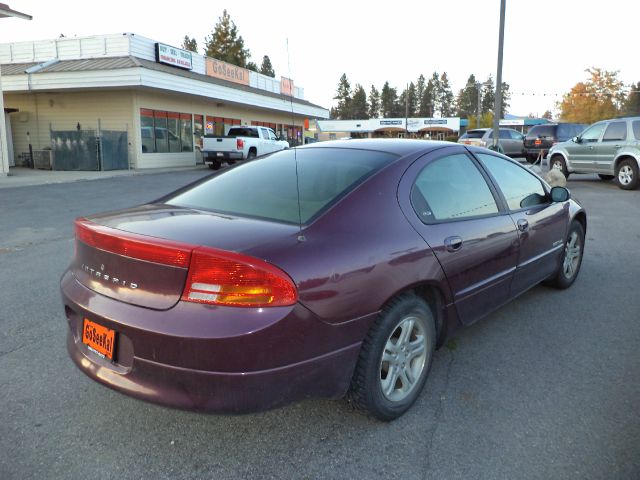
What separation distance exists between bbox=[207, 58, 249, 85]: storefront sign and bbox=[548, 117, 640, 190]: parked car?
19.6 meters

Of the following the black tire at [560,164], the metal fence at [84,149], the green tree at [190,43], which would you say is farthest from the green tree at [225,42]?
the black tire at [560,164]

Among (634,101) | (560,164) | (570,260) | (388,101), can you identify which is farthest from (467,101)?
(570,260)

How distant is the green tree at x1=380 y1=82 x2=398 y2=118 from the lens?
12125 centimetres

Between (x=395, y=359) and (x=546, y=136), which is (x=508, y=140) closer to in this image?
(x=546, y=136)

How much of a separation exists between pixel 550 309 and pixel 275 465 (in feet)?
10.2

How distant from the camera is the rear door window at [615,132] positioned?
45.4 feet

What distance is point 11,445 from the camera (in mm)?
2475

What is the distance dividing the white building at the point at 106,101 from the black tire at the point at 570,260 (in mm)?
18376

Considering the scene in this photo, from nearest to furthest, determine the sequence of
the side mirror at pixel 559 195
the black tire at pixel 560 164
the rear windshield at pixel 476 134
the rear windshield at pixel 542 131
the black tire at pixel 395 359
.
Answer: the black tire at pixel 395 359 → the side mirror at pixel 559 195 → the black tire at pixel 560 164 → the rear windshield at pixel 542 131 → the rear windshield at pixel 476 134

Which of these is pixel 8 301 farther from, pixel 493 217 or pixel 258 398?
Answer: pixel 493 217

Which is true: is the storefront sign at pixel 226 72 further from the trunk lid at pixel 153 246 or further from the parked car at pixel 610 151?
the trunk lid at pixel 153 246

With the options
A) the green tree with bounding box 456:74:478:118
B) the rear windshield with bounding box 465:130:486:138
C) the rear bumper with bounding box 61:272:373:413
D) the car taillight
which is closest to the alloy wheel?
the rear bumper with bounding box 61:272:373:413

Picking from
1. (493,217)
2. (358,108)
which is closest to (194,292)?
(493,217)

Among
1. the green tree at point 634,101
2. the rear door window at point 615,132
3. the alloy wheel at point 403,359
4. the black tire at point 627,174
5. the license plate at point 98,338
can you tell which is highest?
the green tree at point 634,101
